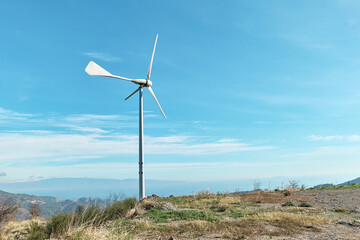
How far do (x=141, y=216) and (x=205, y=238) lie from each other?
24.5 feet

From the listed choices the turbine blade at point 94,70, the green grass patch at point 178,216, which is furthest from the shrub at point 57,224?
the turbine blade at point 94,70

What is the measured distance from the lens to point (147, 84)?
105ft

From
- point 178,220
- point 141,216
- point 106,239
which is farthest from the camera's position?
point 141,216

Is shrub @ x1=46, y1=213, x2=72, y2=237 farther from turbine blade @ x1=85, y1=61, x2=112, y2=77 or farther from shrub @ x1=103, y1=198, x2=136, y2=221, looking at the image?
turbine blade @ x1=85, y1=61, x2=112, y2=77

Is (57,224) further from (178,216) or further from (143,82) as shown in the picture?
(143,82)

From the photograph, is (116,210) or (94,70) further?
(94,70)

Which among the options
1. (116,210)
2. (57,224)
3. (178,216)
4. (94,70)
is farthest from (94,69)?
(57,224)

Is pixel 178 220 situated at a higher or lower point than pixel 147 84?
lower

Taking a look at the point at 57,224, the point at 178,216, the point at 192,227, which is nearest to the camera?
the point at 57,224

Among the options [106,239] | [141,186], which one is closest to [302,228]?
[106,239]

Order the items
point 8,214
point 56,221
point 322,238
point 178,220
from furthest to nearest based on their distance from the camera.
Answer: point 178,220 → point 8,214 → point 56,221 → point 322,238

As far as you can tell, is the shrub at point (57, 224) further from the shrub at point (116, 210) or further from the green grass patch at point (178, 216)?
the green grass patch at point (178, 216)

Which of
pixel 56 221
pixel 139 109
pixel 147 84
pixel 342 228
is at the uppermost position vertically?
pixel 147 84

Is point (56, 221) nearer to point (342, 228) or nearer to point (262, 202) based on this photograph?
point (342, 228)
